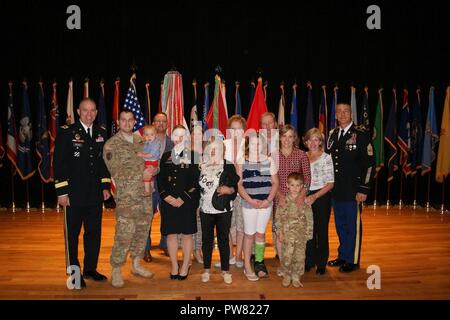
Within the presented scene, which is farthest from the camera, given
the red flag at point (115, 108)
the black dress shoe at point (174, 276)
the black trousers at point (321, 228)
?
the red flag at point (115, 108)

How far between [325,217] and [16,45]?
593cm

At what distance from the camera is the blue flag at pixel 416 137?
7031 mm

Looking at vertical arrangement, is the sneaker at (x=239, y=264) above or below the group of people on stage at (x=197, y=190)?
below

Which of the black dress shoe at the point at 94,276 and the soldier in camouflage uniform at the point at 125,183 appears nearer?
the soldier in camouflage uniform at the point at 125,183

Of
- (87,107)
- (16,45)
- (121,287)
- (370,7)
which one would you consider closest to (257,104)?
(370,7)

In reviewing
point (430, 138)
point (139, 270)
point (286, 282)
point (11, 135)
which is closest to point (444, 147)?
point (430, 138)

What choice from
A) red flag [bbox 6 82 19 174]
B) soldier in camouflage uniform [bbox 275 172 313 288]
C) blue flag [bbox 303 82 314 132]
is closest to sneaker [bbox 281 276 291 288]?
soldier in camouflage uniform [bbox 275 172 313 288]

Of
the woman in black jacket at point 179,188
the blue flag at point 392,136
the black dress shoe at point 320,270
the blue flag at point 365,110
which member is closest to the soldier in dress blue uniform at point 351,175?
the black dress shoe at point 320,270

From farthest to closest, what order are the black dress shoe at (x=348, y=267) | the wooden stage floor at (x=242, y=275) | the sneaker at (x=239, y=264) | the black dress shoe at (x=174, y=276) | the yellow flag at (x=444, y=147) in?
the yellow flag at (x=444, y=147), the sneaker at (x=239, y=264), the black dress shoe at (x=348, y=267), the black dress shoe at (x=174, y=276), the wooden stage floor at (x=242, y=275)

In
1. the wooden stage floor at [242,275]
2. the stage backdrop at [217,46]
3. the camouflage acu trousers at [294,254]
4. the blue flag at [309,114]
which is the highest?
the stage backdrop at [217,46]

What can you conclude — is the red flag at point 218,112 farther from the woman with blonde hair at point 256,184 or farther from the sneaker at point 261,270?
the sneaker at point 261,270

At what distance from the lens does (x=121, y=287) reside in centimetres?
340

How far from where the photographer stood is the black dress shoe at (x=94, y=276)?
11.6 feet

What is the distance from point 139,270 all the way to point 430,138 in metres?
5.43
